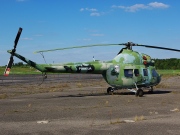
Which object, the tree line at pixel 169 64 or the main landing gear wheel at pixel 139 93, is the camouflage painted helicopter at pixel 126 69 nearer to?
the main landing gear wheel at pixel 139 93

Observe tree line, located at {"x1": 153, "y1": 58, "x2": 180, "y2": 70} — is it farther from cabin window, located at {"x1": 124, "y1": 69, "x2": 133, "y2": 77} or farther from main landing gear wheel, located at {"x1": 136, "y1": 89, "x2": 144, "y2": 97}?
main landing gear wheel, located at {"x1": 136, "y1": 89, "x2": 144, "y2": 97}

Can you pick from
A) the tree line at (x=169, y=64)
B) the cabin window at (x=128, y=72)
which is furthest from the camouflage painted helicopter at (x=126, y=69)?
the tree line at (x=169, y=64)

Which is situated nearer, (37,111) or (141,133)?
(141,133)

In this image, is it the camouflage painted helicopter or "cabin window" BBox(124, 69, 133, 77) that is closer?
the camouflage painted helicopter

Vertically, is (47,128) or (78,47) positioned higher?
(78,47)

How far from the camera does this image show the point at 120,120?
A: 12.8 metres

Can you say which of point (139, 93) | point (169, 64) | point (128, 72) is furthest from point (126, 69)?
point (169, 64)

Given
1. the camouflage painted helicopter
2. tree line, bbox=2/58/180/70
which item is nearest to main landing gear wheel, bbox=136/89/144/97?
the camouflage painted helicopter

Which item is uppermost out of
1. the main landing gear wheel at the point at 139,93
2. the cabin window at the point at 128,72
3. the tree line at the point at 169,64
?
the tree line at the point at 169,64

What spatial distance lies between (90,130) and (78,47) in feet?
34.0

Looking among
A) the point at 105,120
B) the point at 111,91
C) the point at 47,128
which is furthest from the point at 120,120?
the point at 111,91

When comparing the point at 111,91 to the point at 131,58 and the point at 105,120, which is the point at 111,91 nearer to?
the point at 131,58

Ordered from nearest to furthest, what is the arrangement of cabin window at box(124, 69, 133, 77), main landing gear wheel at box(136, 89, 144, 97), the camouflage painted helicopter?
1. main landing gear wheel at box(136, 89, 144, 97)
2. the camouflage painted helicopter
3. cabin window at box(124, 69, 133, 77)

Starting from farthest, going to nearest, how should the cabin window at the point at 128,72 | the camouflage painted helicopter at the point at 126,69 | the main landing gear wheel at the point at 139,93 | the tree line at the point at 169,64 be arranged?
the tree line at the point at 169,64 < the cabin window at the point at 128,72 < the camouflage painted helicopter at the point at 126,69 < the main landing gear wheel at the point at 139,93
